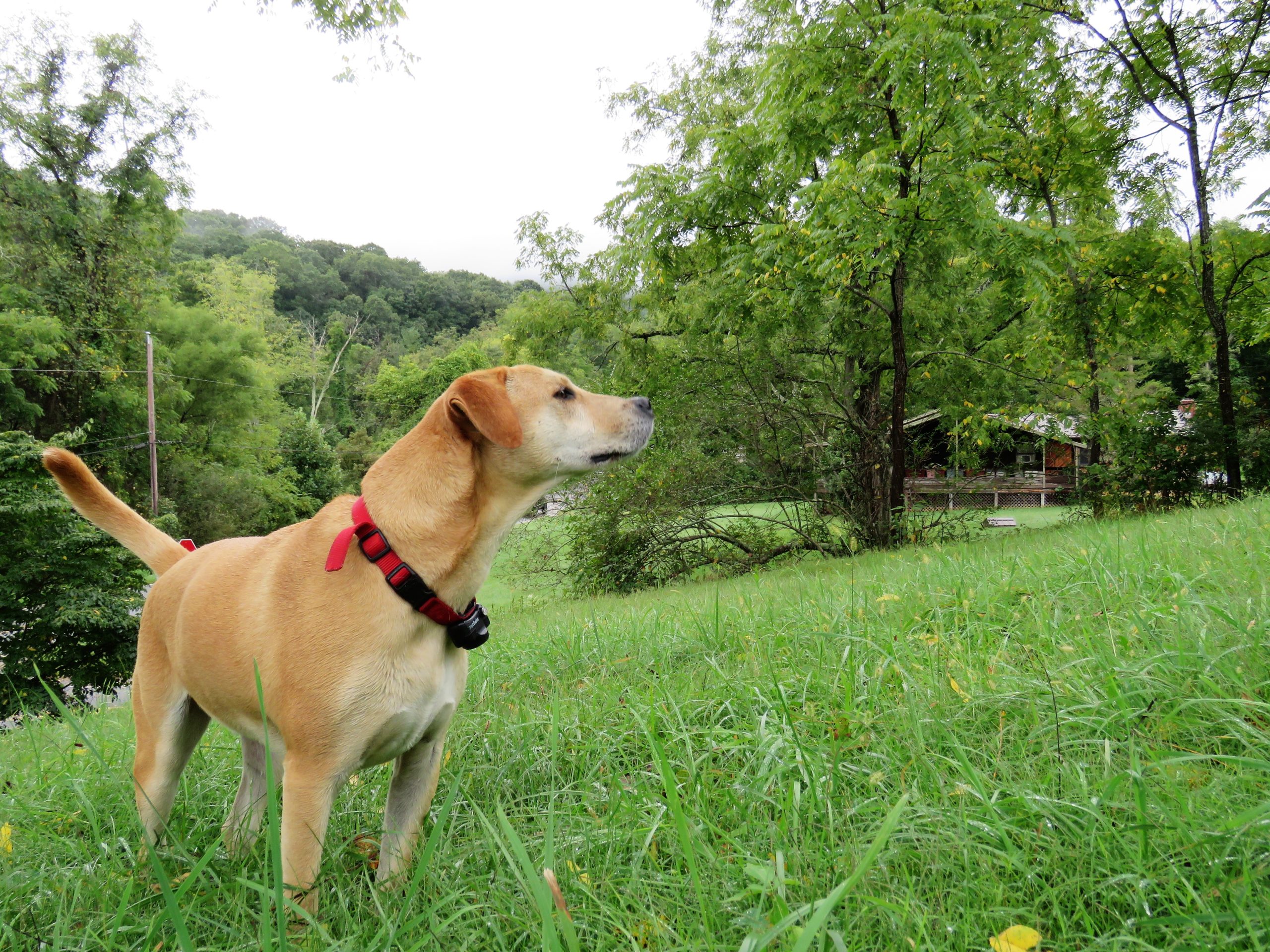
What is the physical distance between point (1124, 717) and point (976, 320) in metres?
13.9

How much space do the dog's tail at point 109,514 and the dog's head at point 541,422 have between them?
1436mm

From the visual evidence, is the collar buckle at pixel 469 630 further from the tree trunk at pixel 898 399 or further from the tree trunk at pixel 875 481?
the tree trunk at pixel 875 481

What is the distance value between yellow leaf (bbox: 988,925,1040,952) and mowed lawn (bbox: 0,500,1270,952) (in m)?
0.05

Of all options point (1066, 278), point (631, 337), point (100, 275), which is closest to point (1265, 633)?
point (1066, 278)

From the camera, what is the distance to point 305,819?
183 cm

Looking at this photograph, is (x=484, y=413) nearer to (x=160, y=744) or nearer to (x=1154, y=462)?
(x=160, y=744)

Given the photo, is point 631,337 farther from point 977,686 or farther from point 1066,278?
point 977,686

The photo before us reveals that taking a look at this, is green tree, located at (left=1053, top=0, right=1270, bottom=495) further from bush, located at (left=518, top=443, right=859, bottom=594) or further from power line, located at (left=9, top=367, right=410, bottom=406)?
power line, located at (left=9, top=367, right=410, bottom=406)

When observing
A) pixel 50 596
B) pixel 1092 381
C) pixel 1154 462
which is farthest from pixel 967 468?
pixel 50 596

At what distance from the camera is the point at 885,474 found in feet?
36.1

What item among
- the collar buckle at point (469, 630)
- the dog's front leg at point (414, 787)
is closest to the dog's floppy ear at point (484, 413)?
the collar buckle at point (469, 630)

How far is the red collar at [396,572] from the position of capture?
196 centimetres

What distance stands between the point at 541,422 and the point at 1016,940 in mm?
1940

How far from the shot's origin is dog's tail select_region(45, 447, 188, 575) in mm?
2494
